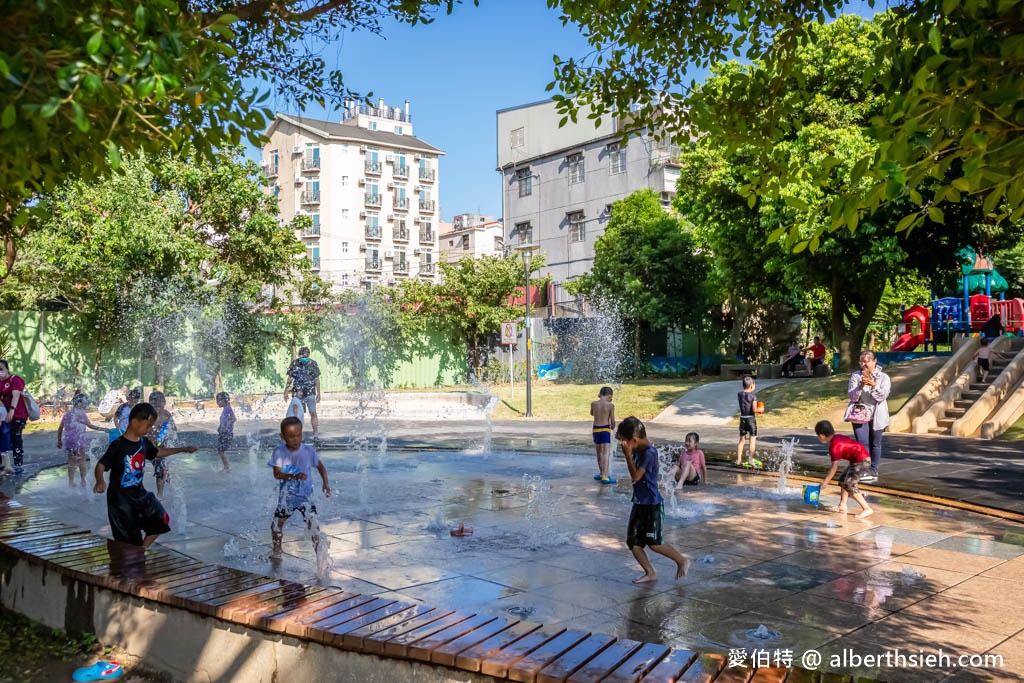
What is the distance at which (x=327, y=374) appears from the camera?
3194 cm

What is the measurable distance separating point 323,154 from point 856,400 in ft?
173

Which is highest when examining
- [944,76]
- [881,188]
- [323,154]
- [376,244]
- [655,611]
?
[323,154]

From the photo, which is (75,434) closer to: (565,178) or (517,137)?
(565,178)

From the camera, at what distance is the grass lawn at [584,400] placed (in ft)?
79.1

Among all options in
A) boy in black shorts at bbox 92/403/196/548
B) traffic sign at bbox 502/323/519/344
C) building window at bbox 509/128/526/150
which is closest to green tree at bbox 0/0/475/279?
boy in black shorts at bbox 92/403/196/548

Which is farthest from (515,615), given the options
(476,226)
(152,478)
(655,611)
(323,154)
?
(476,226)

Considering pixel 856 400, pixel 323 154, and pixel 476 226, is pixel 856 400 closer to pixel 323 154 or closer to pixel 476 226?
pixel 323 154

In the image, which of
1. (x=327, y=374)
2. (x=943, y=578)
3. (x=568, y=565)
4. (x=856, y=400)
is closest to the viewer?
(x=943, y=578)

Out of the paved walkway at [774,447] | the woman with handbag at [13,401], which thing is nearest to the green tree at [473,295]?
the paved walkway at [774,447]

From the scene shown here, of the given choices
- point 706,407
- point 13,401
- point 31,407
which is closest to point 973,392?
point 706,407

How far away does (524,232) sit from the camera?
1842 inches

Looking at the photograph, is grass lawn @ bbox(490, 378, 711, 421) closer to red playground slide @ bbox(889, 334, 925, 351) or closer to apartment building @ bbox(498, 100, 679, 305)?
red playground slide @ bbox(889, 334, 925, 351)

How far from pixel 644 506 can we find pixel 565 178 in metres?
39.1

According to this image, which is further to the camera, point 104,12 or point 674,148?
point 674,148
